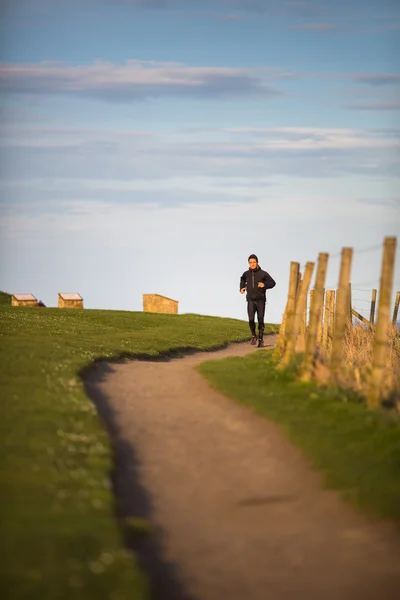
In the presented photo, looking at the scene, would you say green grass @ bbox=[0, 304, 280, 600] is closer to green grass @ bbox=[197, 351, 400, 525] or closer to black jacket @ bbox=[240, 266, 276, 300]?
green grass @ bbox=[197, 351, 400, 525]

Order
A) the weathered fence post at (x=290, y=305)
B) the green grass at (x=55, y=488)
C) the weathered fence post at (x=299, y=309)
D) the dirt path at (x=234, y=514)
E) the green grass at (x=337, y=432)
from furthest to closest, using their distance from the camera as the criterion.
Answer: the weathered fence post at (x=290, y=305), the weathered fence post at (x=299, y=309), the green grass at (x=337, y=432), the dirt path at (x=234, y=514), the green grass at (x=55, y=488)

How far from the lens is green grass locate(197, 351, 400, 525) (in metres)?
12.7

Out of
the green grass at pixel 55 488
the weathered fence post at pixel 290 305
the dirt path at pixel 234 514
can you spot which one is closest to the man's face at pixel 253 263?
the weathered fence post at pixel 290 305

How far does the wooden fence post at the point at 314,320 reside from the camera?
1925cm

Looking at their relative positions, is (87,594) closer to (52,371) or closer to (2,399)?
(2,399)

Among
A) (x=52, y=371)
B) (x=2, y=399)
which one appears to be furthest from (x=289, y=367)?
(x=2, y=399)

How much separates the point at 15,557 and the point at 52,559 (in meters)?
0.43

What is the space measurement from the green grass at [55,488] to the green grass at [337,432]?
11.8ft

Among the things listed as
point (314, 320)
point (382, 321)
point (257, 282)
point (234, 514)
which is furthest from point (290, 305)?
point (234, 514)

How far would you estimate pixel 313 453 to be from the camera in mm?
14320

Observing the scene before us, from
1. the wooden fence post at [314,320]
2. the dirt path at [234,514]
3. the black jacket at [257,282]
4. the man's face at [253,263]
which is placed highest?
the man's face at [253,263]

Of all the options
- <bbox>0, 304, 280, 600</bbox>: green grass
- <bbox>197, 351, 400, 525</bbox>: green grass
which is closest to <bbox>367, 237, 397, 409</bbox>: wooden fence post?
<bbox>197, 351, 400, 525</bbox>: green grass

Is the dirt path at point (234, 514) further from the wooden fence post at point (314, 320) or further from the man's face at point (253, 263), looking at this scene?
the man's face at point (253, 263)

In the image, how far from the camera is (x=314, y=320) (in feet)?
66.3
